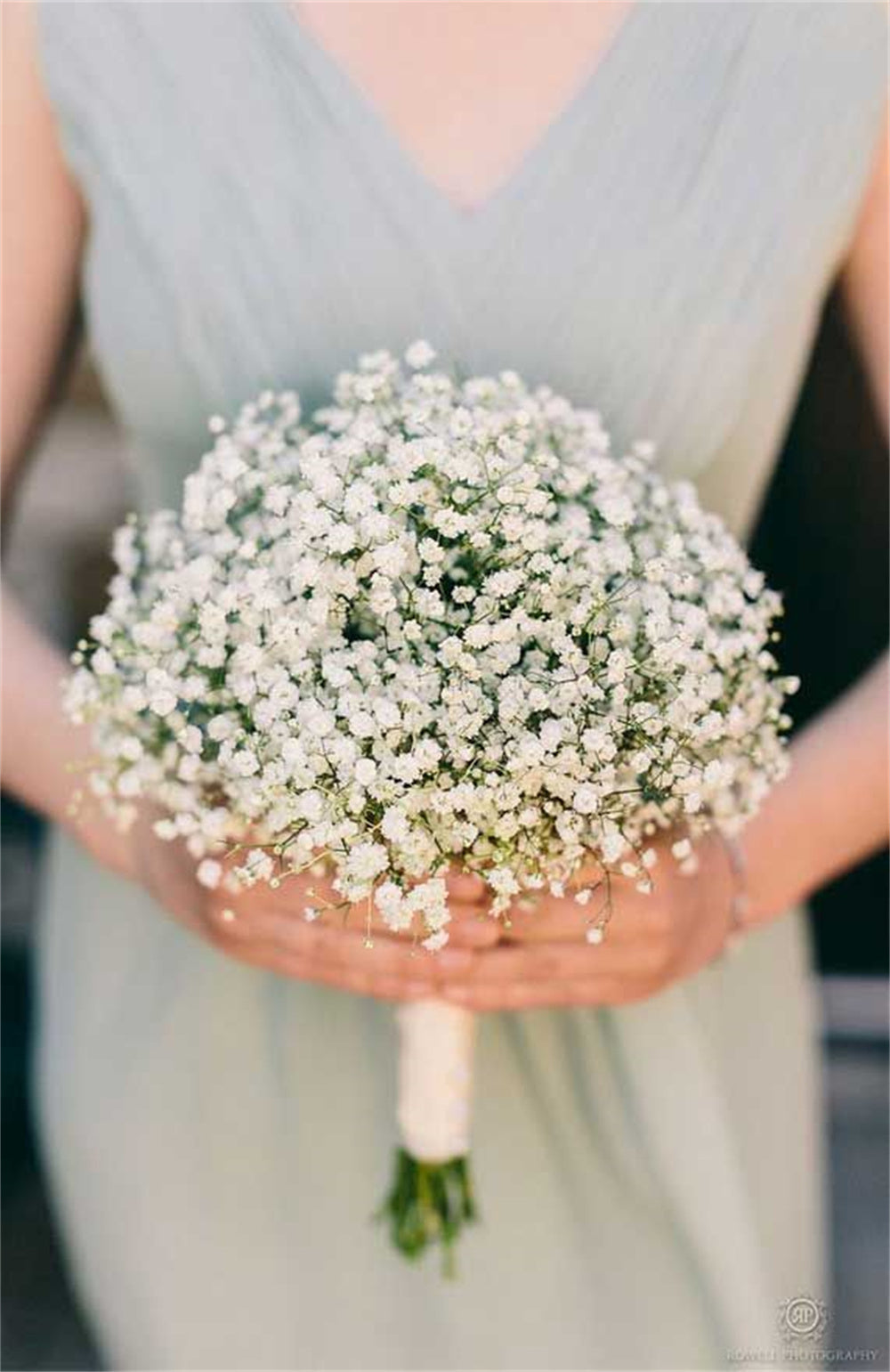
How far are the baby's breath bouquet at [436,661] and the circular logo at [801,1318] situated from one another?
0.74 metres

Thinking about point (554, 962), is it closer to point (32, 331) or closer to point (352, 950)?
point (352, 950)

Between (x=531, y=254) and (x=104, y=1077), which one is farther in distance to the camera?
(x=104, y=1077)

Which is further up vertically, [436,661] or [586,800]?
[436,661]

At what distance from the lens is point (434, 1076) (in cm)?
142

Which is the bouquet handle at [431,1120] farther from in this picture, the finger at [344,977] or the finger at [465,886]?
the finger at [465,886]

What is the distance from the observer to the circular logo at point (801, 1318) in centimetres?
170

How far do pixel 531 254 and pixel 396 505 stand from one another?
455mm

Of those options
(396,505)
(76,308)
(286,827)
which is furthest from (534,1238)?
(76,308)

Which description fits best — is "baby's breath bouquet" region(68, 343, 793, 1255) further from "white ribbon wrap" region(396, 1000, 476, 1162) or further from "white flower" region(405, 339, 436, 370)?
"white ribbon wrap" region(396, 1000, 476, 1162)

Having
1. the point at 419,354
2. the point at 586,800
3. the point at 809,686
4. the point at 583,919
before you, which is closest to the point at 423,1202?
the point at 583,919

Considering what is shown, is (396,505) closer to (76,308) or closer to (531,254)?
(531,254)

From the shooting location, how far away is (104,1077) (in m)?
1.80

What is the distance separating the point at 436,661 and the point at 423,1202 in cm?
66

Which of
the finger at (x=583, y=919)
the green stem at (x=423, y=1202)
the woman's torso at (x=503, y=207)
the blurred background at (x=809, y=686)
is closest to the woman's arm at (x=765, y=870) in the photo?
the finger at (x=583, y=919)
